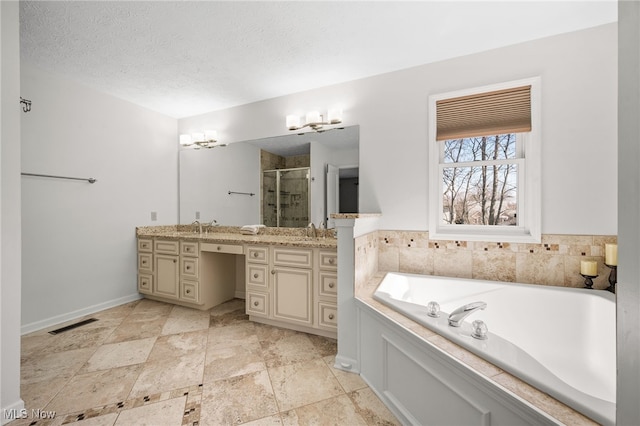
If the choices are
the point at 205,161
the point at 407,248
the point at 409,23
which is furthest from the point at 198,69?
the point at 407,248

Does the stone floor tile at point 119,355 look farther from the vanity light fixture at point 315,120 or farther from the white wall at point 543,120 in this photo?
the vanity light fixture at point 315,120

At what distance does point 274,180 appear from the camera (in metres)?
2.99

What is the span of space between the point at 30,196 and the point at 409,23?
132 inches

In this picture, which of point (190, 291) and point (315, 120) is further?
point (190, 291)

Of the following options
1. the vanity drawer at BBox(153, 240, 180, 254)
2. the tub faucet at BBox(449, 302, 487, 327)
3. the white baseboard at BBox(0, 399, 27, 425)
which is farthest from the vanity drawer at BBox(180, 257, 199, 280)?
the tub faucet at BBox(449, 302, 487, 327)

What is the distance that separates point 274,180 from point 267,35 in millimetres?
1381

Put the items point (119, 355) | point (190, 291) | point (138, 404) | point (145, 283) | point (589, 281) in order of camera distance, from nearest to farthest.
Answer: point (138, 404) < point (589, 281) < point (119, 355) < point (190, 291) < point (145, 283)

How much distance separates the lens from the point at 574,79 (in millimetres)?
1952

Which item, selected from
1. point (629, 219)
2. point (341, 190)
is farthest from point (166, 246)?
point (629, 219)

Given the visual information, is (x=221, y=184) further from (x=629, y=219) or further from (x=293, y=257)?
(x=629, y=219)

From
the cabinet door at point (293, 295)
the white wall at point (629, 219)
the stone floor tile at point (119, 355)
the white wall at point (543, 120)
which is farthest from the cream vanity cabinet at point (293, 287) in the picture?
the white wall at point (629, 219)

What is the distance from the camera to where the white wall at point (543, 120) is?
190 centimetres

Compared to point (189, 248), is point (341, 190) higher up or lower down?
higher up

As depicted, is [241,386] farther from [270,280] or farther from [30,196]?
[30,196]
